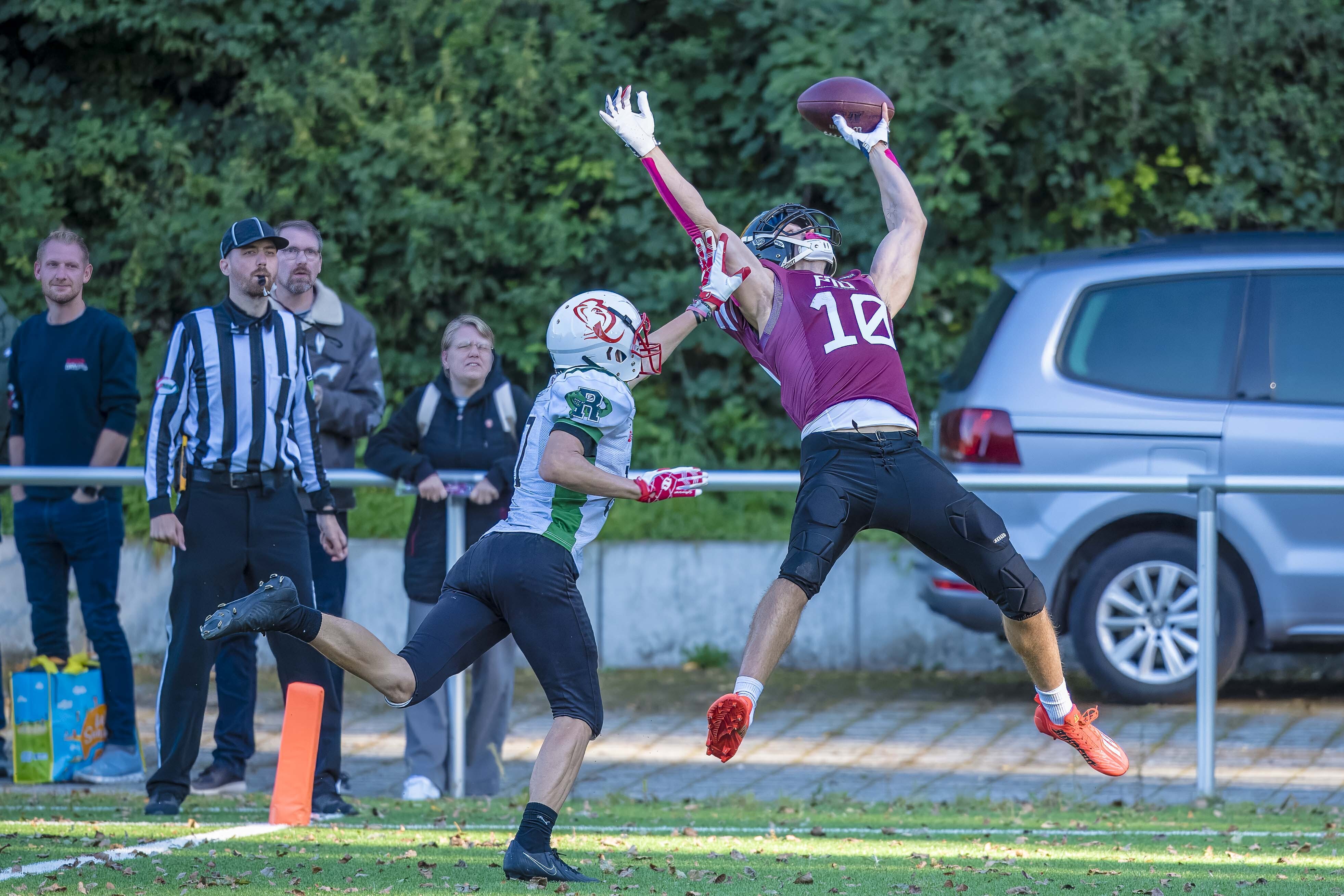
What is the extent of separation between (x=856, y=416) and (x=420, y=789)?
9.22 feet

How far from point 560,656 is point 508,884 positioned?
0.67m

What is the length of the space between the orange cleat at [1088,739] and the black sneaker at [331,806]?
8.77 ft

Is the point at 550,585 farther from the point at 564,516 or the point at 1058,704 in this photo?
the point at 1058,704

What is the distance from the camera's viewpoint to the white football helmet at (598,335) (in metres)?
5.11

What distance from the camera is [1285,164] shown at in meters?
11.2

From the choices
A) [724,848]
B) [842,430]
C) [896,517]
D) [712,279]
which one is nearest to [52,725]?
[724,848]

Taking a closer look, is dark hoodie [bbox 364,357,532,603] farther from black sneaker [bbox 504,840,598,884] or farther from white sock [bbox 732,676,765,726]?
black sneaker [bbox 504,840,598,884]

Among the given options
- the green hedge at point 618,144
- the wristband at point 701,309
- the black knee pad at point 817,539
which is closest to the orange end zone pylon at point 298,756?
the black knee pad at point 817,539

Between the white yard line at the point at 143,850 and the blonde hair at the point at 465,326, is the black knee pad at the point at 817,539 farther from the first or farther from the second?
the blonde hair at the point at 465,326

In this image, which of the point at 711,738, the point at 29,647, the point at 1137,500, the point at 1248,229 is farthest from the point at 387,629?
the point at 1248,229

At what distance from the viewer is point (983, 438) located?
8695 millimetres

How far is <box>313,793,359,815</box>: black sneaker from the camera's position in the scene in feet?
21.6

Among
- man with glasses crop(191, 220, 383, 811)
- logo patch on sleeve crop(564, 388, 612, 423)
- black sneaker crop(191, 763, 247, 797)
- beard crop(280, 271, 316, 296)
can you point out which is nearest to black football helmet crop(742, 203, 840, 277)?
logo patch on sleeve crop(564, 388, 612, 423)

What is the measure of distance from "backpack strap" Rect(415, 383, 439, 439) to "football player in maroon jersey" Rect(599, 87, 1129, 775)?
193 centimetres
